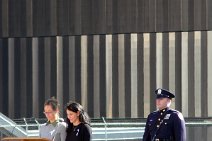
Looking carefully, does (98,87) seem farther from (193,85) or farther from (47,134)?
(47,134)

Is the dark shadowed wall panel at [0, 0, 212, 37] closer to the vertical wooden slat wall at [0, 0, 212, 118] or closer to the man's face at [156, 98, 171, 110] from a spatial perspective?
the vertical wooden slat wall at [0, 0, 212, 118]

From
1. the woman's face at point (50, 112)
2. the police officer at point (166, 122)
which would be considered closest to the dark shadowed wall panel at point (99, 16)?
the police officer at point (166, 122)

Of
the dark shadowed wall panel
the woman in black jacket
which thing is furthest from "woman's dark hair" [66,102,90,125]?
the dark shadowed wall panel

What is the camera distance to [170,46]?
2030cm

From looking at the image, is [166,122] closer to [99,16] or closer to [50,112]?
[50,112]

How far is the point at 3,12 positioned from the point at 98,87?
4.06m

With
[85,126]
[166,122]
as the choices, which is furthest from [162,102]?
[85,126]

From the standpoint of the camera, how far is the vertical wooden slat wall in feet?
65.9

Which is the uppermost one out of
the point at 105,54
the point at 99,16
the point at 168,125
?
the point at 99,16

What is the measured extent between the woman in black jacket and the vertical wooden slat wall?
1314 centimetres

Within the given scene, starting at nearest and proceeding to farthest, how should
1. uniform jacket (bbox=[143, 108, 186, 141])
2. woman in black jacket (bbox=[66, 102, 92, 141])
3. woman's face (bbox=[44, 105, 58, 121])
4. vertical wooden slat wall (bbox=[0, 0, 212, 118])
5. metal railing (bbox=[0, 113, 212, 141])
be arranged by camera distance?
woman in black jacket (bbox=[66, 102, 92, 141]) → woman's face (bbox=[44, 105, 58, 121]) → uniform jacket (bbox=[143, 108, 186, 141]) → metal railing (bbox=[0, 113, 212, 141]) → vertical wooden slat wall (bbox=[0, 0, 212, 118])

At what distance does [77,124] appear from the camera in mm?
7129

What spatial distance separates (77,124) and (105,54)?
13869 millimetres

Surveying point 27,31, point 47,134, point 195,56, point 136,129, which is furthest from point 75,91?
point 47,134
